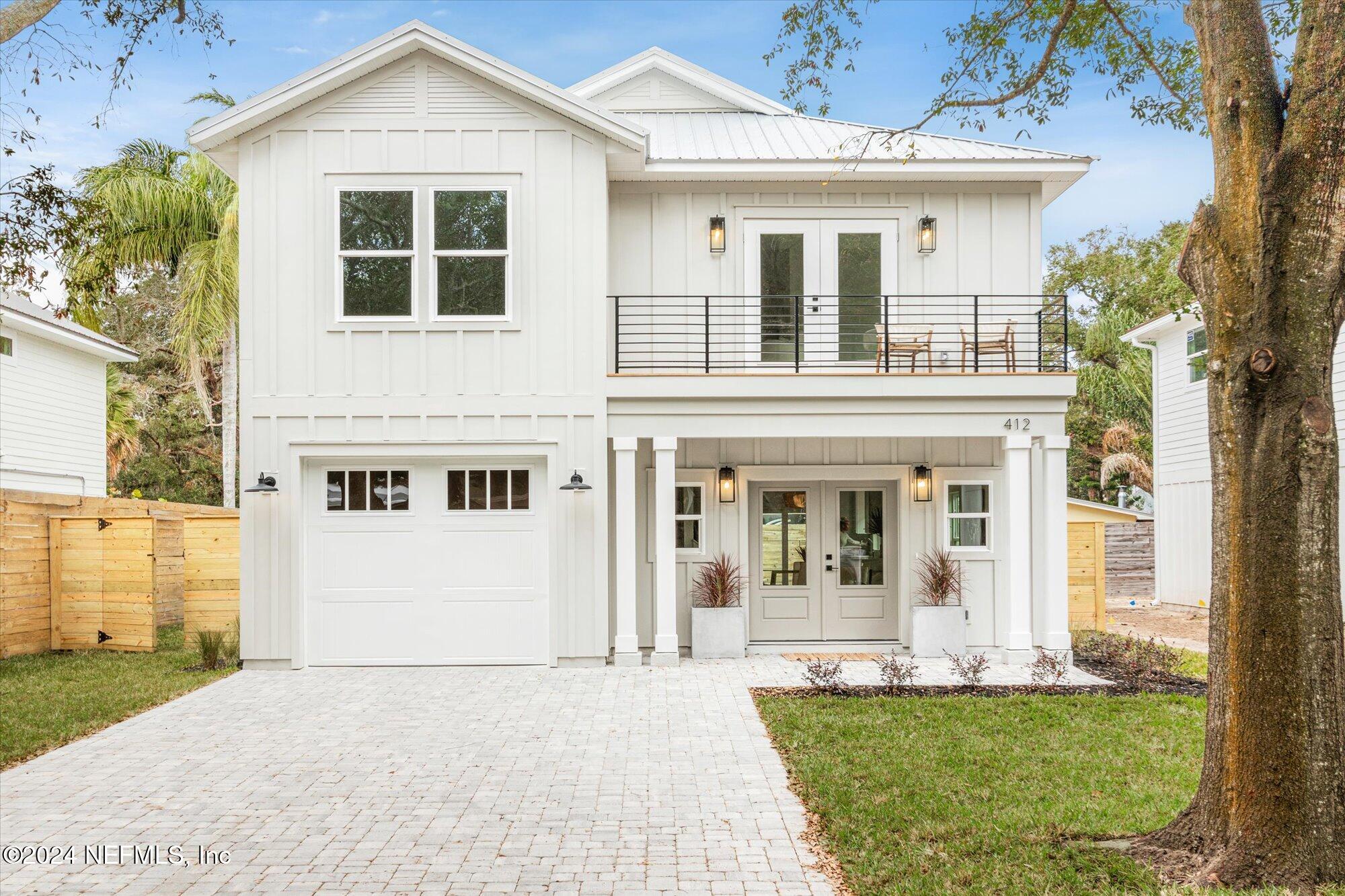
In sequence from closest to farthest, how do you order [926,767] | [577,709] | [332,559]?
[926,767]
[577,709]
[332,559]

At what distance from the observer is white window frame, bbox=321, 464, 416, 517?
433 inches

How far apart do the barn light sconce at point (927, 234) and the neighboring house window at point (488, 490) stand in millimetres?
5507

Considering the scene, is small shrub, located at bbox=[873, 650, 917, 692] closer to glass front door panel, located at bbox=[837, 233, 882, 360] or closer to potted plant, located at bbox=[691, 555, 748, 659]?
potted plant, located at bbox=[691, 555, 748, 659]

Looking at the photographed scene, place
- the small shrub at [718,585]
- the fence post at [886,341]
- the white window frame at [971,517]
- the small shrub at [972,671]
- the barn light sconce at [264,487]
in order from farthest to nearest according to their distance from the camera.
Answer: the white window frame at [971,517], the small shrub at [718,585], the fence post at [886,341], the barn light sconce at [264,487], the small shrub at [972,671]

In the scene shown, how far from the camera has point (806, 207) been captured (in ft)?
39.1

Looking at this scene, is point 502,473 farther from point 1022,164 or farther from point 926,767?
point 1022,164

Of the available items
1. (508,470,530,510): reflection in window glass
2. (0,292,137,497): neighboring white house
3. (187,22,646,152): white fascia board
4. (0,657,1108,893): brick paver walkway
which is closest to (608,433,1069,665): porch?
(508,470,530,510): reflection in window glass

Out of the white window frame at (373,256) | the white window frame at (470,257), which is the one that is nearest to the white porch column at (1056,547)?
the white window frame at (470,257)

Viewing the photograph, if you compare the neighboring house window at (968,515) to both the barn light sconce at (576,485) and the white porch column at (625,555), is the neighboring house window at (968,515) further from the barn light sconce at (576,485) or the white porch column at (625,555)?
the barn light sconce at (576,485)

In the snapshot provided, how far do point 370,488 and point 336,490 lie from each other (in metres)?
0.38

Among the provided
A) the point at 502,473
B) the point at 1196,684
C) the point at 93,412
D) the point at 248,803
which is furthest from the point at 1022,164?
the point at 93,412

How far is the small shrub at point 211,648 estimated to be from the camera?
36.3 ft

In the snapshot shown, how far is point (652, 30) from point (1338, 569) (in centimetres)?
1716

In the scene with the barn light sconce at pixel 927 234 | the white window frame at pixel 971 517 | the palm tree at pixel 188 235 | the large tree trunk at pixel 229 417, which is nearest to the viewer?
the barn light sconce at pixel 927 234
